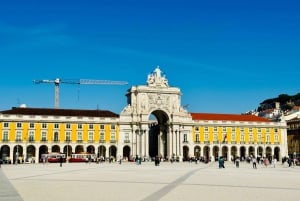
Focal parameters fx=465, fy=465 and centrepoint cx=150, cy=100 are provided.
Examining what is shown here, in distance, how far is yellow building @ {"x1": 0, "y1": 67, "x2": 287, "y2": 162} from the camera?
90.9m

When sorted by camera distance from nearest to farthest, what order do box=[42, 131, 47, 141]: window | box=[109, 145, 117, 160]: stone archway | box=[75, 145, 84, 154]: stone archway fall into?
box=[42, 131, 47, 141]: window → box=[75, 145, 84, 154]: stone archway → box=[109, 145, 117, 160]: stone archway

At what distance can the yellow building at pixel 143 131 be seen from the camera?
90938mm

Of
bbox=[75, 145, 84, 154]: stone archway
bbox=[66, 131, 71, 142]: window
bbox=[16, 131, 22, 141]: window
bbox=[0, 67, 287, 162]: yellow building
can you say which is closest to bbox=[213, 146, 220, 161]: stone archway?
bbox=[0, 67, 287, 162]: yellow building

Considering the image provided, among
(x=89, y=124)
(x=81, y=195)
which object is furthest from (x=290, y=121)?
(x=81, y=195)

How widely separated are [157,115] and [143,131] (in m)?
9.59

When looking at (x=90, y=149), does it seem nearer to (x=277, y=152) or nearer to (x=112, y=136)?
(x=112, y=136)

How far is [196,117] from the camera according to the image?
10825 cm

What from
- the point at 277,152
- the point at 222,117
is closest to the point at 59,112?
the point at 222,117

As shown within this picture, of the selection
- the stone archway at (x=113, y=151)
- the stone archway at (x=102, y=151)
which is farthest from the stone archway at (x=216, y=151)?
the stone archway at (x=102, y=151)

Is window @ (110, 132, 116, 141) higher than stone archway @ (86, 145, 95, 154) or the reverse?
higher

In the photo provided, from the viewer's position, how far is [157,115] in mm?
107938

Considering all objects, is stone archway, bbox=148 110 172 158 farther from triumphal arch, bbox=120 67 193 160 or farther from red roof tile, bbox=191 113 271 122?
red roof tile, bbox=191 113 271 122

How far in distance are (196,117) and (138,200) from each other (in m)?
91.9

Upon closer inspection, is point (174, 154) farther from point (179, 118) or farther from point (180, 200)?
point (180, 200)
